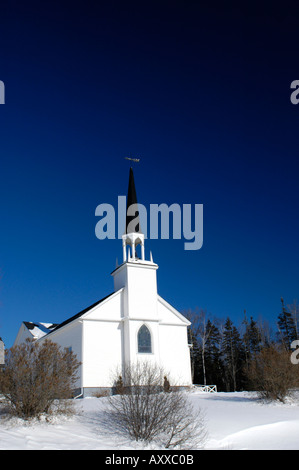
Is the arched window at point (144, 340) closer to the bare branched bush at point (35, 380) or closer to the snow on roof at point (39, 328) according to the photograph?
the snow on roof at point (39, 328)

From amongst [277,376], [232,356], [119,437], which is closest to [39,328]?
[232,356]

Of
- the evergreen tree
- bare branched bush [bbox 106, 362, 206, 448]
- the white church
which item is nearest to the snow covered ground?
bare branched bush [bbox 106, 362, 206, 448]

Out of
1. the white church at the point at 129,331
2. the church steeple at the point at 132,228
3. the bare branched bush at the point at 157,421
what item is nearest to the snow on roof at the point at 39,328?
the white church at the point at 129,331

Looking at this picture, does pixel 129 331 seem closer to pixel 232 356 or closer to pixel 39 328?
pixel 39 328

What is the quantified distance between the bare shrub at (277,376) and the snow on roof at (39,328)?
78.6 feet

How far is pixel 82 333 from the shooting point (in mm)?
27406

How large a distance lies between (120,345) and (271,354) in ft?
39.8

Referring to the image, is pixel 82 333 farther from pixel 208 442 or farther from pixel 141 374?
pixel 208 442

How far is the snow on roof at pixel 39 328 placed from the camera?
38188mm

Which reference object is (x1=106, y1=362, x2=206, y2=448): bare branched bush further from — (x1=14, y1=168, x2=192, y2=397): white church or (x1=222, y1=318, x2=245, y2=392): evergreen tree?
(x1=222, y1=318, x2=245, y2=392): evergreen tree

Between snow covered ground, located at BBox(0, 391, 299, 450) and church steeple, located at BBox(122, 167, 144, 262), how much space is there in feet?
58.2

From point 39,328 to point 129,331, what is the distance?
1521 cm

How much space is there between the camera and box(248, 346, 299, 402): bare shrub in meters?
17.8
